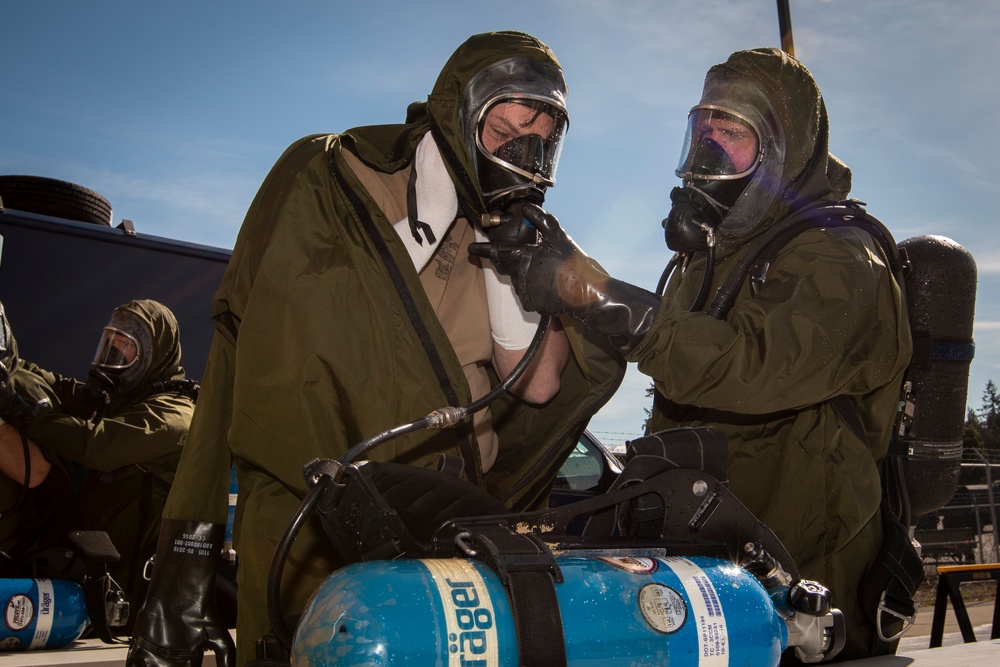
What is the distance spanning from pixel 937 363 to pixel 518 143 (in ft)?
5.17

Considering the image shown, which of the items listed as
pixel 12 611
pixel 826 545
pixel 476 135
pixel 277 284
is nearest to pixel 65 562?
pixel 12 611

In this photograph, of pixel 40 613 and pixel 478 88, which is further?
pixel 40 613

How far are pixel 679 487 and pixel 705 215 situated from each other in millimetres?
1216

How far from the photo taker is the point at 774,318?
2143 millimetres

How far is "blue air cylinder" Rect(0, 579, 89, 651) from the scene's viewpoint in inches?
155

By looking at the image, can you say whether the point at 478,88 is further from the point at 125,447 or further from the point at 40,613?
the point at 125,447

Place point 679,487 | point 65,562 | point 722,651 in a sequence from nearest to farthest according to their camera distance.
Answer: point 722,651 < point 679,487 < point 65,562

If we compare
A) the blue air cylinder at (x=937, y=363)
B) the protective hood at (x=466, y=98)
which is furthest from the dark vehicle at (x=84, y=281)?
the protective hood at (x=466, y=98)

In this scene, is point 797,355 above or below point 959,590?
above

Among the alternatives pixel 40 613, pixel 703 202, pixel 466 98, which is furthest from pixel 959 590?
pixel 40 613

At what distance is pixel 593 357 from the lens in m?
2.51

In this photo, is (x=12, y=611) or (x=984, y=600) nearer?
(x=12, y=611)

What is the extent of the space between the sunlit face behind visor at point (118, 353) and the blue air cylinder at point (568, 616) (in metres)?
4.58

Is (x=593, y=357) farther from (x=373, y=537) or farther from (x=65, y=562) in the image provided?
(x=65, y=562)
